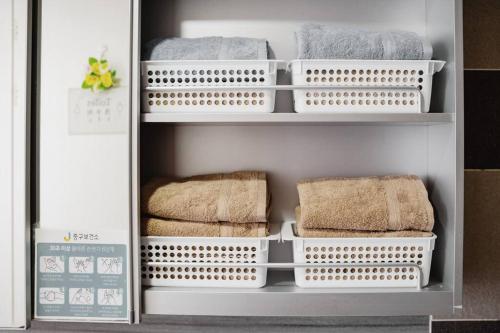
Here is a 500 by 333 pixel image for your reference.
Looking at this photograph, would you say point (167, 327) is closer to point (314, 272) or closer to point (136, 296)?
point (136, 296)

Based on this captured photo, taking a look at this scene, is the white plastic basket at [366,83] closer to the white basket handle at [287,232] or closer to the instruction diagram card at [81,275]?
the white basket handle at [287,232]

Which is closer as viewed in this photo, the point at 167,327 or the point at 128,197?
the point at 128,197

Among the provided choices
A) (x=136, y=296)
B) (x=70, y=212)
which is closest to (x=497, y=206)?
(x=136, y=296)

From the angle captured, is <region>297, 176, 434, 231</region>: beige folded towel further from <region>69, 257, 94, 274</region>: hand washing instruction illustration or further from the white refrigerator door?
the white refrigerator door

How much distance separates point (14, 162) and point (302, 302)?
2.55 feet

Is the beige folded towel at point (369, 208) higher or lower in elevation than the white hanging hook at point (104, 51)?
lower

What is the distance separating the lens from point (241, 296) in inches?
38.8

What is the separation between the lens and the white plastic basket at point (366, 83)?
0.99m

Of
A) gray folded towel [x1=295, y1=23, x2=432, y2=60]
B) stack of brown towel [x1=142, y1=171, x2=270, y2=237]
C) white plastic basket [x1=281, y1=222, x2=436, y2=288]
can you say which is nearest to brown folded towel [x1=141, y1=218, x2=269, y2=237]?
stack of brown towel [x1=142, y1=171, x2=270, y2=237]

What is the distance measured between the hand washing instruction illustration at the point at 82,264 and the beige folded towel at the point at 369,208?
530mm

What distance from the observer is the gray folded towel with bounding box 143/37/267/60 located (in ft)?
3.33

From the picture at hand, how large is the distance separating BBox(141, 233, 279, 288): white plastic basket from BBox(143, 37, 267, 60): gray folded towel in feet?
1.49

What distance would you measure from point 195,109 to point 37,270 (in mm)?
554

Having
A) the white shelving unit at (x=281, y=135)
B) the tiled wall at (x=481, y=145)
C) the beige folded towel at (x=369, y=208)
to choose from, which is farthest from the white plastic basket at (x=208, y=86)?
the tiled wall at (x=481, y=145)
